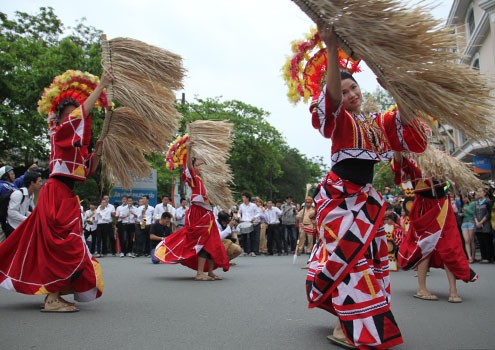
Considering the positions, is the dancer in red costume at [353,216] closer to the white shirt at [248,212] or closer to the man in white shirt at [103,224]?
the man in white shirt at [103,224]

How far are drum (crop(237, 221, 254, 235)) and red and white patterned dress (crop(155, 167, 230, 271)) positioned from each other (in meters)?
7.84

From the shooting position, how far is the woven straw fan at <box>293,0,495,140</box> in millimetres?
2977

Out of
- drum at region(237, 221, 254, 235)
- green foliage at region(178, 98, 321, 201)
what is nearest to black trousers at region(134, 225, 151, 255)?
drum at region(237, 221, 254, 235)

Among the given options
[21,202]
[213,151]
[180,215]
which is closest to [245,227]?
[180,215]

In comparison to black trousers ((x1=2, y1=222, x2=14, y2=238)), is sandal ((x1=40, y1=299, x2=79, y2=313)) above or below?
below

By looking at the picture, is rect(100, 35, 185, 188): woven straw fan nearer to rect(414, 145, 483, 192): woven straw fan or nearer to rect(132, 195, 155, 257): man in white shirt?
rect(414, 145, 483, 192): woven straw fan

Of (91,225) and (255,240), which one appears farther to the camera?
(255,240)

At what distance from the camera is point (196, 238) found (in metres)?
7.77

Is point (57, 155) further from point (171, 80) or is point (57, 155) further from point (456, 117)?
point (456, 117)

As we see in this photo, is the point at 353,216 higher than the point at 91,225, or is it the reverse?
the point at 353,216

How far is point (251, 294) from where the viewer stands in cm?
623

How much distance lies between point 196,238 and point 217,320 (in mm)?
3364

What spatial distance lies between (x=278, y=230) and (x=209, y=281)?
9175 mm

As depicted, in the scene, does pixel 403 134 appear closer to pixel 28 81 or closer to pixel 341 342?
pixel 341 342
